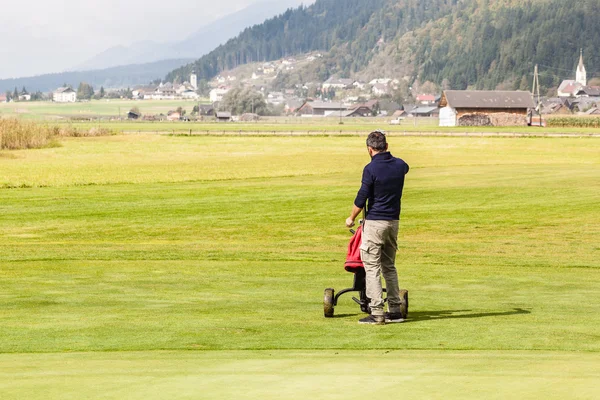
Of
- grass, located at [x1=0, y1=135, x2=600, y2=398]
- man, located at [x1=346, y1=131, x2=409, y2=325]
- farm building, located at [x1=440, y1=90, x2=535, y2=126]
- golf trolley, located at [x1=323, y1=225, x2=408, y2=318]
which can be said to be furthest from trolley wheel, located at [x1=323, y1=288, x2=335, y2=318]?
farm building, located at [x1=440, y1=90, x2=535, y2=126]

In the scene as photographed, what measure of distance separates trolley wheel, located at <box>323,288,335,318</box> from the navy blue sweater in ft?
4.41

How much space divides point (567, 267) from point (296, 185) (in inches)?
1096

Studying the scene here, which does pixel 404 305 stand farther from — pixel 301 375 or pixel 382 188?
pixel 301 375

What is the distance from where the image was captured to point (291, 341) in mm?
10648

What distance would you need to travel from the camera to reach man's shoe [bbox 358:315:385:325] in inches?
479

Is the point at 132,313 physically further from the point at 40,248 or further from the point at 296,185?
the point at 296,185

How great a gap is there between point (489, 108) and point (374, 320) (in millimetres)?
166446

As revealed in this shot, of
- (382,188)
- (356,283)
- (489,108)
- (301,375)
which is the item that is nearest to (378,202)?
(382,188)

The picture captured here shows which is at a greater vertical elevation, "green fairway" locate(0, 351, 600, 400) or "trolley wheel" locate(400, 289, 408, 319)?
"green fairway" locate(0, 351, 600, 400)

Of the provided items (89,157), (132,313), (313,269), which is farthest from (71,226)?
(89,157)

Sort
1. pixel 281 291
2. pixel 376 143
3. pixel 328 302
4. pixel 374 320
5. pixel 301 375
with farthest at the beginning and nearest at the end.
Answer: pixel 281 291
pixel 328 302
pixel 374 320
pixel 376 143
pixel 301 375

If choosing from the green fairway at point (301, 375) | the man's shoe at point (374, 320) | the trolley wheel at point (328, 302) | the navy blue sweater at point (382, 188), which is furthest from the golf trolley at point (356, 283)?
the green fairway at point (301, 375)

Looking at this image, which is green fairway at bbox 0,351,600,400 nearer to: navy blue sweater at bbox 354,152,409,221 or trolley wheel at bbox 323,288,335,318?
navy blue sweater at bbox 354,152,409,221

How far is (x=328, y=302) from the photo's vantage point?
12.6m
